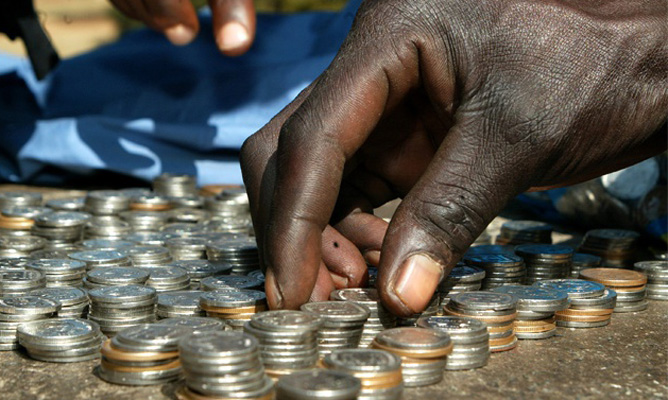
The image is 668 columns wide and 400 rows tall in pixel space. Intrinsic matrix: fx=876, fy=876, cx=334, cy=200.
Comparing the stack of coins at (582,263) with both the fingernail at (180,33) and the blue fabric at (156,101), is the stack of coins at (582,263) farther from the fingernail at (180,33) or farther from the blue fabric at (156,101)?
the blue fabric at (156,101)

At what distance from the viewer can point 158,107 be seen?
4281mm

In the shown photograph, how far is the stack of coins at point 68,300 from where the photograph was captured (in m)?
1.92

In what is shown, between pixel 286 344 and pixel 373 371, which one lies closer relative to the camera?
pixel 373 371

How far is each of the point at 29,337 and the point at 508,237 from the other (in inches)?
64.6

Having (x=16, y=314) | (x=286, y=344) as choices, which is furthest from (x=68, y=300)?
(x=286, y=344)

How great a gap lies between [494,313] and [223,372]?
0.65m

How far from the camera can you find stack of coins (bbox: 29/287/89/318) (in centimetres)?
192

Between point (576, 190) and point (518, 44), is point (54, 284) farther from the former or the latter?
point (576, 190)

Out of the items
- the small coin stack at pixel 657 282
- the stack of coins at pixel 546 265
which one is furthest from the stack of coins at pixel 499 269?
the small coin stack at pixel 657 282

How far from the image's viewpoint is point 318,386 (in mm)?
1376

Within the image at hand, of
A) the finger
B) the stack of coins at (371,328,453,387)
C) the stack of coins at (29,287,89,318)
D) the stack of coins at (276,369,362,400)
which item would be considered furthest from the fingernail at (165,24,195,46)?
the stack of coins at (276,369,362,400)

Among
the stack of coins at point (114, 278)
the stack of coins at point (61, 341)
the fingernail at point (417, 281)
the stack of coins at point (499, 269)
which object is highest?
the fingernail at point (417, 281)

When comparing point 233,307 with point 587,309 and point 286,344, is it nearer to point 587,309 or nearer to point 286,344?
point 286,344

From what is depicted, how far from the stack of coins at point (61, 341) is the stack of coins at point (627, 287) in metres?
1.23
